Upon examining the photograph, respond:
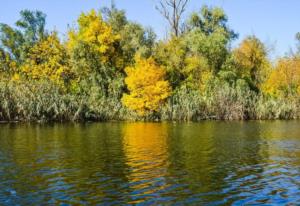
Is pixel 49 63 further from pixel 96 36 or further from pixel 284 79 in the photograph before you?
pixel 284 79

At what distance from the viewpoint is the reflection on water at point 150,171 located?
13.8 meters

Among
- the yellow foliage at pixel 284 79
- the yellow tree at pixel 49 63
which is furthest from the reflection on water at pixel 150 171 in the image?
the yellow foliage at pixel 284 79

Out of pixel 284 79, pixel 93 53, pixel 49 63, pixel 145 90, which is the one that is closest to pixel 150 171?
pixel 145 90

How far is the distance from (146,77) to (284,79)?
23.7m

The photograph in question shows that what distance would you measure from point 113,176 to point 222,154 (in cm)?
762

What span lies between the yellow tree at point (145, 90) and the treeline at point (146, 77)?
0.12m

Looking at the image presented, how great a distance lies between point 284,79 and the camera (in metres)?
66.2

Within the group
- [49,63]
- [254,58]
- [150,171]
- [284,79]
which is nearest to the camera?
[150,171]

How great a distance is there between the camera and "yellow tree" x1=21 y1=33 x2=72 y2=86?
207 feet

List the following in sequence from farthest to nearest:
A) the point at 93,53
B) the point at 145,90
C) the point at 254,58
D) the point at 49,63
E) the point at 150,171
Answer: the point at 254,58
the point at 49,63
the point at 93,53
the point at 145,90
the point at 150,171

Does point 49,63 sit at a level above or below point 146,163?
above

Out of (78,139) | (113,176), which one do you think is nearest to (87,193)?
(113,176)

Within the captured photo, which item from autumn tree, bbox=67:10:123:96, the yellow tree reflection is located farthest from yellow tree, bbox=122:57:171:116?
the yellow tree reflection

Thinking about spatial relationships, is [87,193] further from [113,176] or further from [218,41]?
[218,41]
